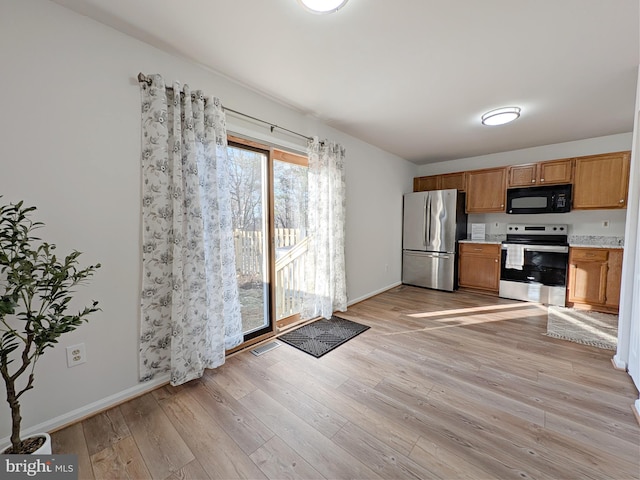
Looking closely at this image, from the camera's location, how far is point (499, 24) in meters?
1.57

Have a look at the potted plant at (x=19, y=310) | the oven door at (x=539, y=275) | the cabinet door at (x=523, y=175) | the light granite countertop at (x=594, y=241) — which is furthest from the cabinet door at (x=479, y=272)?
the potted plant at (x=19, y=310)

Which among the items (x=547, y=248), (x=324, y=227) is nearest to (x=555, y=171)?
(x=547, y=248)

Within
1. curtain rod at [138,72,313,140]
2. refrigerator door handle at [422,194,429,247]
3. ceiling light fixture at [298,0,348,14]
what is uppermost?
ceiling light fixture at [298,0,348,14]

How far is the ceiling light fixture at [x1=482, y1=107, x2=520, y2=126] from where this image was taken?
8.90ft

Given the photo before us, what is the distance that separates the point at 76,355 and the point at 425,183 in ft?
17.7

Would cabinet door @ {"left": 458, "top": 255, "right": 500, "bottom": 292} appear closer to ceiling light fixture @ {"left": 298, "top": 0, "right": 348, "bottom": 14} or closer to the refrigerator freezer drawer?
the refrigerator freezer drawer

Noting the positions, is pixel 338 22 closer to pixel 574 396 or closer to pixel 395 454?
pixel 395 454

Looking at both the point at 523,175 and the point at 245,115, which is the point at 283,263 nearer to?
the point at 245,115

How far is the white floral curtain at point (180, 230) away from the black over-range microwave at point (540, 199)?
4487mm

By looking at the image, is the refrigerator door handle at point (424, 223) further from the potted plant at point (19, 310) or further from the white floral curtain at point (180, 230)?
the potted plant at point (19, 310)

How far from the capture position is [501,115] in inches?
109

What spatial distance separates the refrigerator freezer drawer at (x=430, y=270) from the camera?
4.40 metres

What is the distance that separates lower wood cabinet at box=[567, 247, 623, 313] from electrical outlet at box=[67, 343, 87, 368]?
5467 mm

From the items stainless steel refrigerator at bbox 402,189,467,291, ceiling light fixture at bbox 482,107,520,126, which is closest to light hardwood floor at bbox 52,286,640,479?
stainless steel refrigerator at bbox 402,189,467,291
